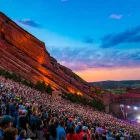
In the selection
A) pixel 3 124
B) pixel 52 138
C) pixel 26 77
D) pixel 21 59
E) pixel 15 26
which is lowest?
pixel 52 138

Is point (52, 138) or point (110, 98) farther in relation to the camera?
point (110, 98)

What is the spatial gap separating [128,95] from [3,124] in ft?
339

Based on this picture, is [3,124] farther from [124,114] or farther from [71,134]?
[124,114]

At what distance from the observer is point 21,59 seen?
357 feet

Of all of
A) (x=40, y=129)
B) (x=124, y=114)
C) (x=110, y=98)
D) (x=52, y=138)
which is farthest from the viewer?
(x=110, y=98)

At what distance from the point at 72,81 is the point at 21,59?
26.5 m

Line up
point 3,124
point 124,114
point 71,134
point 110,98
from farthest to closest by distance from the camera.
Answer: point 110,98, point 124,114, point 71,134, point 3,124

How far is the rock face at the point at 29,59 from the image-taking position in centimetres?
9978

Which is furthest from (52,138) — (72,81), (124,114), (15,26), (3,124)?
(15,26)

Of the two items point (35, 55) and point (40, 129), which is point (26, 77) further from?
point (40, 129)

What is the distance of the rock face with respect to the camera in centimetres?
9978

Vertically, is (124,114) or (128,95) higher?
(128,95)

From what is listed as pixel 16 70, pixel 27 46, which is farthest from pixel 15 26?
pixel 16 70

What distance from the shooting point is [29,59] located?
4397 inches
